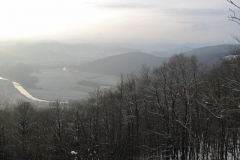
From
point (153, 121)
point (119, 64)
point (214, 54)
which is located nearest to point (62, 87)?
→ point (119, 64)

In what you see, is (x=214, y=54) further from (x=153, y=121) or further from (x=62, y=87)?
(x=153, y=121)

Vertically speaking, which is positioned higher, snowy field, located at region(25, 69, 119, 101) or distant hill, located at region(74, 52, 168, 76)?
distant hill, located at region(74, 52, 168, 76)

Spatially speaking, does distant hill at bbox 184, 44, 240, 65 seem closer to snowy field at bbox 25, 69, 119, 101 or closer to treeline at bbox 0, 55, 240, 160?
treeline at bbox 0, 55, 240, 160

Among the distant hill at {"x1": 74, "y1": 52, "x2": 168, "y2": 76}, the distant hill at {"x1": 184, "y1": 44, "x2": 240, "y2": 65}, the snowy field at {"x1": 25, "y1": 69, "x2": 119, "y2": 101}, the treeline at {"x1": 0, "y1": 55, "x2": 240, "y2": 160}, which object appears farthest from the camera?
the distant hill at {"x1": 74, "y1": 52, "x2": 168, "y2": 76}

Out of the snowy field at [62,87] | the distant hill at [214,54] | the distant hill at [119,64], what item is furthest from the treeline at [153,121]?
the distant hill at [119,64]

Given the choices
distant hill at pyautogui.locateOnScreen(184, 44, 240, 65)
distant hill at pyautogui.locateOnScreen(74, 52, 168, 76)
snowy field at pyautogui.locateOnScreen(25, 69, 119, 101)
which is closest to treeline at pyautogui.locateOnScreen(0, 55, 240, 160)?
distant hill at pyautogui.locateOnScreen(184, 44, 240, 65)

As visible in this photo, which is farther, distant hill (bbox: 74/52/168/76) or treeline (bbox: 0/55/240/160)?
distant hill (bbox: 74/52/168/76)

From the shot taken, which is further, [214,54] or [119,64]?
[119,64]

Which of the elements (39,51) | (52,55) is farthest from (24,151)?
(39,51)

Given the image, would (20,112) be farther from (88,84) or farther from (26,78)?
(26,78)

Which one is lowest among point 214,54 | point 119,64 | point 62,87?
point 62,87

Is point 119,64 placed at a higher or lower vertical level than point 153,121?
higher
